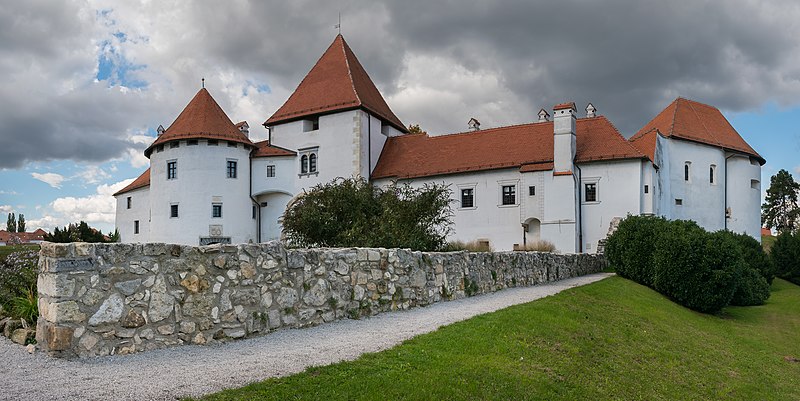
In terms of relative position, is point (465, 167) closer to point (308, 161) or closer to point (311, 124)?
point (308, 161)

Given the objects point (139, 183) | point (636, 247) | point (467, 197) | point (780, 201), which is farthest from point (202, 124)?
point (780, 201)

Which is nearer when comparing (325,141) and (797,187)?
(325,141)

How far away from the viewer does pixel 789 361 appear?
15086mm

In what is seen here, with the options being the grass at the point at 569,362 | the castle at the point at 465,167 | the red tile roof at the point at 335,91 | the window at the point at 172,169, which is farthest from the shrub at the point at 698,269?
the window at the point at 172,169

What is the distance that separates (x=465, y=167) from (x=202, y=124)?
17.3 m

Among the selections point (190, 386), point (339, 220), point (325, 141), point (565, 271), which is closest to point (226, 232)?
point (325, 141)

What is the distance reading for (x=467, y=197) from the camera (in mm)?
36375

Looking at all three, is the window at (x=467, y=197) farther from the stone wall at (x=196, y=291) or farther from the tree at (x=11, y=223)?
the tree at (x=11, y=223)

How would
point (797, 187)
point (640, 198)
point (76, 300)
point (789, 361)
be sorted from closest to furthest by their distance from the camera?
1. point (76, 300)
2. point (789, 361)
3. point (640, 198)
4. point (797, 187)

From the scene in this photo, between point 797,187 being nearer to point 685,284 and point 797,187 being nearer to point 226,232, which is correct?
point 685,284

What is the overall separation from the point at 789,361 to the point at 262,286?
46.4ft

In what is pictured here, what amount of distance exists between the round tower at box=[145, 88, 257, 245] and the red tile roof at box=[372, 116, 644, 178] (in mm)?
9250

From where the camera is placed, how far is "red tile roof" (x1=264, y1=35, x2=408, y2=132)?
3878 cm

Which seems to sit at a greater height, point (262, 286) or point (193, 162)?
point (193, 162)
